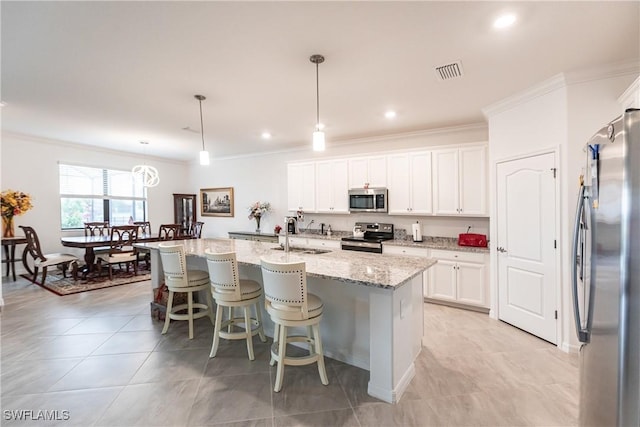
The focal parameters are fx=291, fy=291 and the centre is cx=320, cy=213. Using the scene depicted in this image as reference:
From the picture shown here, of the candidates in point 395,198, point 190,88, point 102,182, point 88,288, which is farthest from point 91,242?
point 395,198

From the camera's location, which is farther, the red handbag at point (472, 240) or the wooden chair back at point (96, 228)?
the wooden chair back at point (96, 228)

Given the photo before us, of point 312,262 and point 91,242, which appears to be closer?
point 312,262

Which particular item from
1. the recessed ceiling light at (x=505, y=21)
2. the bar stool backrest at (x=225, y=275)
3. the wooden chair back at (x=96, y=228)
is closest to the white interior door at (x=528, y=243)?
the recessed ceiling light at (x=505, y=21)

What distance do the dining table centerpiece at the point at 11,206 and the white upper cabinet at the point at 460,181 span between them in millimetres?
6882

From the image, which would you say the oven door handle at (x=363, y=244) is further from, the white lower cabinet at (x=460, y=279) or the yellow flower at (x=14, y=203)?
the yellow flower at (x=14, y=203)

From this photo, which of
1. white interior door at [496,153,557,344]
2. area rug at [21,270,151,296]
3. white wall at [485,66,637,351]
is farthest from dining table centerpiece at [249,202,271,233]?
white wall at [485,66,637,351]

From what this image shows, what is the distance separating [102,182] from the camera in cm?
663

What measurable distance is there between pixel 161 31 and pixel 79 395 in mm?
2730

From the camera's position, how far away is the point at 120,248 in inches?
219

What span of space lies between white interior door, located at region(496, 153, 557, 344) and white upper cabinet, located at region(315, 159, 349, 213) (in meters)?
2.39

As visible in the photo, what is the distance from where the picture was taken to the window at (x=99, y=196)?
6.11m

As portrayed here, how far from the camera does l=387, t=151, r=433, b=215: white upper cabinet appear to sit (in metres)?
4.39

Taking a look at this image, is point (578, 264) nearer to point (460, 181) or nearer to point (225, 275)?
point (225, 275)

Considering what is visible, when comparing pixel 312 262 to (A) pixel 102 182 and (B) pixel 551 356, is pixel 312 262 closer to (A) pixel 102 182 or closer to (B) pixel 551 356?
(B) pixel 551 356
